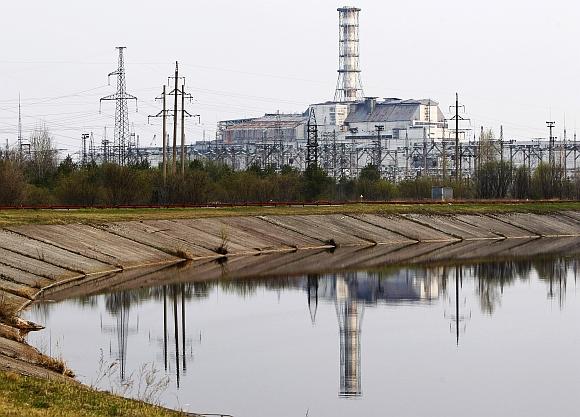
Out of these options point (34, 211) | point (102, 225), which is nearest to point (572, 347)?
point (102, 225)

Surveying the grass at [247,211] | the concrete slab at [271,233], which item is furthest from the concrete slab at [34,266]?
the concrete slab at [271,233]

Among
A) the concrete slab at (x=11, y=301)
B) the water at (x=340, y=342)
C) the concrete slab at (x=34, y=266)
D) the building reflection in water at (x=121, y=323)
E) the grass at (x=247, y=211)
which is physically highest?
the grass at (x=247, y=211)

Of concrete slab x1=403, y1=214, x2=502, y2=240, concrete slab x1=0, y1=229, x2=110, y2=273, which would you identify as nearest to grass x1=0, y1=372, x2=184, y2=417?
concrete slab x1=0, y1=229, x2=110, y2=273

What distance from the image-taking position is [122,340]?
30.4 meters

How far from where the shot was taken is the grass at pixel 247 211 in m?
51.9

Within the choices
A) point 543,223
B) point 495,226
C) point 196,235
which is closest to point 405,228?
point 495,226

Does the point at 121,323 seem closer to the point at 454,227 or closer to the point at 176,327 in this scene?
the point at 176,327

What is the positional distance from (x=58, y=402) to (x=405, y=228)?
50.0 meters

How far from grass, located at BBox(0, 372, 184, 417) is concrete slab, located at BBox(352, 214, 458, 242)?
46921 millimetres

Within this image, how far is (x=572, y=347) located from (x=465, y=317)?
6389 mm

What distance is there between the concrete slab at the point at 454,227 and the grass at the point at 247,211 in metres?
0.79

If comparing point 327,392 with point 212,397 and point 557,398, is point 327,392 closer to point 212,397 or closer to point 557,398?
point 212,397

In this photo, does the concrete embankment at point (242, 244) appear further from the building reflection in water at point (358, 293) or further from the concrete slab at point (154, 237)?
the building reflection in water at point (358, 293)

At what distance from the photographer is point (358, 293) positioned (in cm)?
4188
